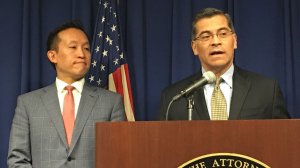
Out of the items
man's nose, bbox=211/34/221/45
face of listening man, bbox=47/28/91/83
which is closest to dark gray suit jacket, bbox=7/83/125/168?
face of listening man, bbox=47/28/91/83

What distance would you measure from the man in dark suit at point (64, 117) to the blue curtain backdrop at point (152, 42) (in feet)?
2.37

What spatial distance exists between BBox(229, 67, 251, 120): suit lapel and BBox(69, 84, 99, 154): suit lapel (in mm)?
862

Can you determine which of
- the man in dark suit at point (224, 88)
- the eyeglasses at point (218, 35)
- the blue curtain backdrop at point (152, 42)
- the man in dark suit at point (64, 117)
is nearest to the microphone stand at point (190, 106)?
the man in dark suit at point (224, 88)

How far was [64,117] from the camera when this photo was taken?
2664 mm

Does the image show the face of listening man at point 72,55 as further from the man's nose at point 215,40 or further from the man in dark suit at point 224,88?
the man's nose at point 215,40

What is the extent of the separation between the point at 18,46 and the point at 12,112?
52cm

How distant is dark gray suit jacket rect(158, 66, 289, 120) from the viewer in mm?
2266

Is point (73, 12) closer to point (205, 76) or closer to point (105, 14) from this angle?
point (105, 14)

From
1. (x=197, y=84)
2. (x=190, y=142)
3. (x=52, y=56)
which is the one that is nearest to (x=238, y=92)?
(x=197, y=84)

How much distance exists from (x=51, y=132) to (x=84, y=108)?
24 centimetres

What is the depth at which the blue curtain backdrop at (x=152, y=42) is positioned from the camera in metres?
3.46

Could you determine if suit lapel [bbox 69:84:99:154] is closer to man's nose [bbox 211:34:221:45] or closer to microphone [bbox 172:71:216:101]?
man's nose [bbox 211:34:221:45]

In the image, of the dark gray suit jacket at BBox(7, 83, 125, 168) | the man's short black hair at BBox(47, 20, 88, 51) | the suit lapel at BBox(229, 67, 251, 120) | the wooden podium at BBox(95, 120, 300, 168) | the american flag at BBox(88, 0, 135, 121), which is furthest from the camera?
the american flag at BBox(88, 0, 135, 121)

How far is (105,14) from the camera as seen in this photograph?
3479 millimetres
